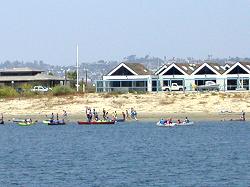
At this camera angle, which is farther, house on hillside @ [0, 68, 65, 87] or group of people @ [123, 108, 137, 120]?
house on hillside @ [0, 68, 65, 87]

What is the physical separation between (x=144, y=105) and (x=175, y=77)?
2049 cm

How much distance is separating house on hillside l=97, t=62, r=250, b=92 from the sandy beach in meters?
11.7

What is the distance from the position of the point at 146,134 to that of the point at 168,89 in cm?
3296

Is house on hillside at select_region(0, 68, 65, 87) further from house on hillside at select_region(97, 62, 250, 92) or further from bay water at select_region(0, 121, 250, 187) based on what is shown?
bay water at select_region(0, 121, 250, 187)

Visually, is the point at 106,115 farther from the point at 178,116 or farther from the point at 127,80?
the point at 127,80

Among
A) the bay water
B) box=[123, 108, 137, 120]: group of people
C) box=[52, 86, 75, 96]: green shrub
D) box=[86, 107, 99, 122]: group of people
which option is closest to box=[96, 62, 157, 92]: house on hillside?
box=[52, 86, 75, 96]: green shrub

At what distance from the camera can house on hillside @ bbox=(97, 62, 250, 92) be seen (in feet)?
360

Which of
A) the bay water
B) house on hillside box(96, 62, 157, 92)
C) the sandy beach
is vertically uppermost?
house on hillside box(96, 62, 157, 92)

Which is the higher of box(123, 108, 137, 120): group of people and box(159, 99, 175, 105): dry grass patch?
box(159, 99, 175, 105): dry grass patch

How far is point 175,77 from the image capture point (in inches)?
4493

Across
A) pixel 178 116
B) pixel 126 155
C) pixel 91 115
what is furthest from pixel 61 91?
pixel 126 155

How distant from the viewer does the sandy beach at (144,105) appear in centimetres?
9106

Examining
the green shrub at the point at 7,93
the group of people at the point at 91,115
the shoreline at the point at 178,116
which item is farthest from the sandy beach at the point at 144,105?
the green shrub at the point at 7,93

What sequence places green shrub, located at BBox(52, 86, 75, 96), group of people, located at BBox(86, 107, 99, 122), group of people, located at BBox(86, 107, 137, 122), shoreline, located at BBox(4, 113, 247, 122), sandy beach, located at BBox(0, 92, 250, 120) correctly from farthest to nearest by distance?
green shrub, located at BBox(52, 86, 75, 96) → sandy beach, located at BBox(0, 92, 250, 120) → group of people, located at BBox(86, 107, 137, 122) → shoreline, located at BBox(4, 113, 247, 122) → group of people, located at BBox(86, 107, 99, 122)
